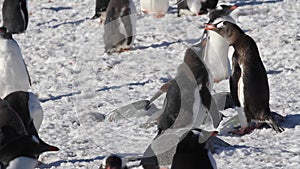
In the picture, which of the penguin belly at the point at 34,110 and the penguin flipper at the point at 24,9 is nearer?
the penguin belly at the point at 34,110

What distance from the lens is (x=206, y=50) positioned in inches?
307

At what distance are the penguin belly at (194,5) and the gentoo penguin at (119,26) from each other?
1.43 m

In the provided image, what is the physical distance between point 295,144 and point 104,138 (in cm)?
151

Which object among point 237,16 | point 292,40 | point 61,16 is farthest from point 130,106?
point 61,16

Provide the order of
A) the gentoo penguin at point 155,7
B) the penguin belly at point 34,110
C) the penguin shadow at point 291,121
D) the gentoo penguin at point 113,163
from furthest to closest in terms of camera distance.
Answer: the gentoo penguin at point 155,7 → the penguin shadow at point 291,121 → the penguin belly at point 34,110 → the gentoo penguin at point 113,163

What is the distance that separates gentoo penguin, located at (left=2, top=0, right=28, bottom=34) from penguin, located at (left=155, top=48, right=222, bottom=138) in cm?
490

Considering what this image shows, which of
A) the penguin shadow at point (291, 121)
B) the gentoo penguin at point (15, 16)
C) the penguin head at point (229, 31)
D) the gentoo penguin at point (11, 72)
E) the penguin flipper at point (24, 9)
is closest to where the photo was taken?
the penguin shadow at point (291, 121)

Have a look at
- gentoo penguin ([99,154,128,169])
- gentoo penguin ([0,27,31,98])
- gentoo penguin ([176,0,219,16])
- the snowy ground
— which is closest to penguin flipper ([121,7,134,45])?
the snowy ground

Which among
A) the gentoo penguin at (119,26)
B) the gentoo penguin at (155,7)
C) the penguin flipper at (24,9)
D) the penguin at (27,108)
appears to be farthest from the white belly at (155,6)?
the penguin at (27,108)

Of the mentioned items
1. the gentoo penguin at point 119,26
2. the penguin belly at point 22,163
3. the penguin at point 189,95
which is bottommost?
the gentoo penguin at point 119,26

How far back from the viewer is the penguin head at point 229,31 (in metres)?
6.32

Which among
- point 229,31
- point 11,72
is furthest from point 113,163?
point 11,72

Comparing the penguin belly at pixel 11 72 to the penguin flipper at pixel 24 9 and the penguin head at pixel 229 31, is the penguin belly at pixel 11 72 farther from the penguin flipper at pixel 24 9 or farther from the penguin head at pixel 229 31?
the penguin flipper at pixel 24 9

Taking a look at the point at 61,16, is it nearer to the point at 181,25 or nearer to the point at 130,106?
the point at 181,25
